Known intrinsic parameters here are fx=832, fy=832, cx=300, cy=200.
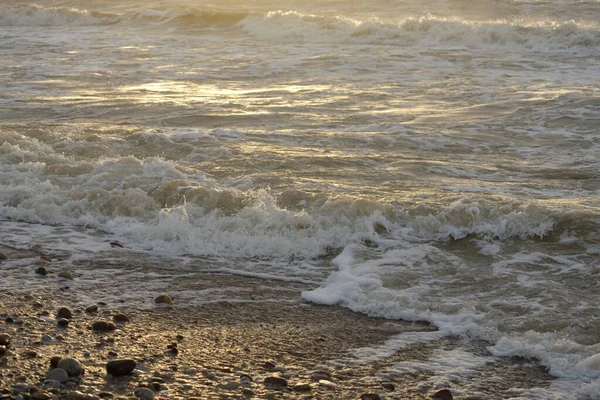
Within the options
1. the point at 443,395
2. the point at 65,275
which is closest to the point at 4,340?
A: the point at 65,275

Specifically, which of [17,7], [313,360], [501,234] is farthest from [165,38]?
[313,360]

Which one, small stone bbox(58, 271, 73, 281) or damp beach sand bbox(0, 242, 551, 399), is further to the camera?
small stone bbox(58, 271, 73, 281)

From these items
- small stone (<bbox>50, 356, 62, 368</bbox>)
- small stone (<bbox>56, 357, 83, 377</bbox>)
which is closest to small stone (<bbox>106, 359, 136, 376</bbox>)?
small stone (<bbox>56, 357, 83, 377</bbox>)

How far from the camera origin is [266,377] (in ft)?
15.0

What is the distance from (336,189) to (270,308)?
9.34ft

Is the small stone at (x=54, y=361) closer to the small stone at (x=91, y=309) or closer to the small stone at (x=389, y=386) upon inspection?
the small stone at (x=91, y=309)

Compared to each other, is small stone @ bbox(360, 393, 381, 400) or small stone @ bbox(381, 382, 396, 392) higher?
small stone @ bbox(360, 393, 381, 400)

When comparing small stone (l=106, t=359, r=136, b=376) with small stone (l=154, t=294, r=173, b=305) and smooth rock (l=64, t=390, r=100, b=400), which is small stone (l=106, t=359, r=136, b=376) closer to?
smooth rock (l=64, t=390, r=100, b=400)

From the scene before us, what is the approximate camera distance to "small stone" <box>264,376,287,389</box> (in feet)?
14.8

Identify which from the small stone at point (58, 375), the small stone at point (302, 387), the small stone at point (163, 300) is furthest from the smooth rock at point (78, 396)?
the small stone at point (163, 300)

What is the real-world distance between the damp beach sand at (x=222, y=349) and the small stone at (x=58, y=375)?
1.4 inches

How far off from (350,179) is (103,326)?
4.35 m

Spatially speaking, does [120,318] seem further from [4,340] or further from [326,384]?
[326,384]

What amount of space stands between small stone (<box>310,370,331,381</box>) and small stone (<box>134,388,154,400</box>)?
36.2 inches
